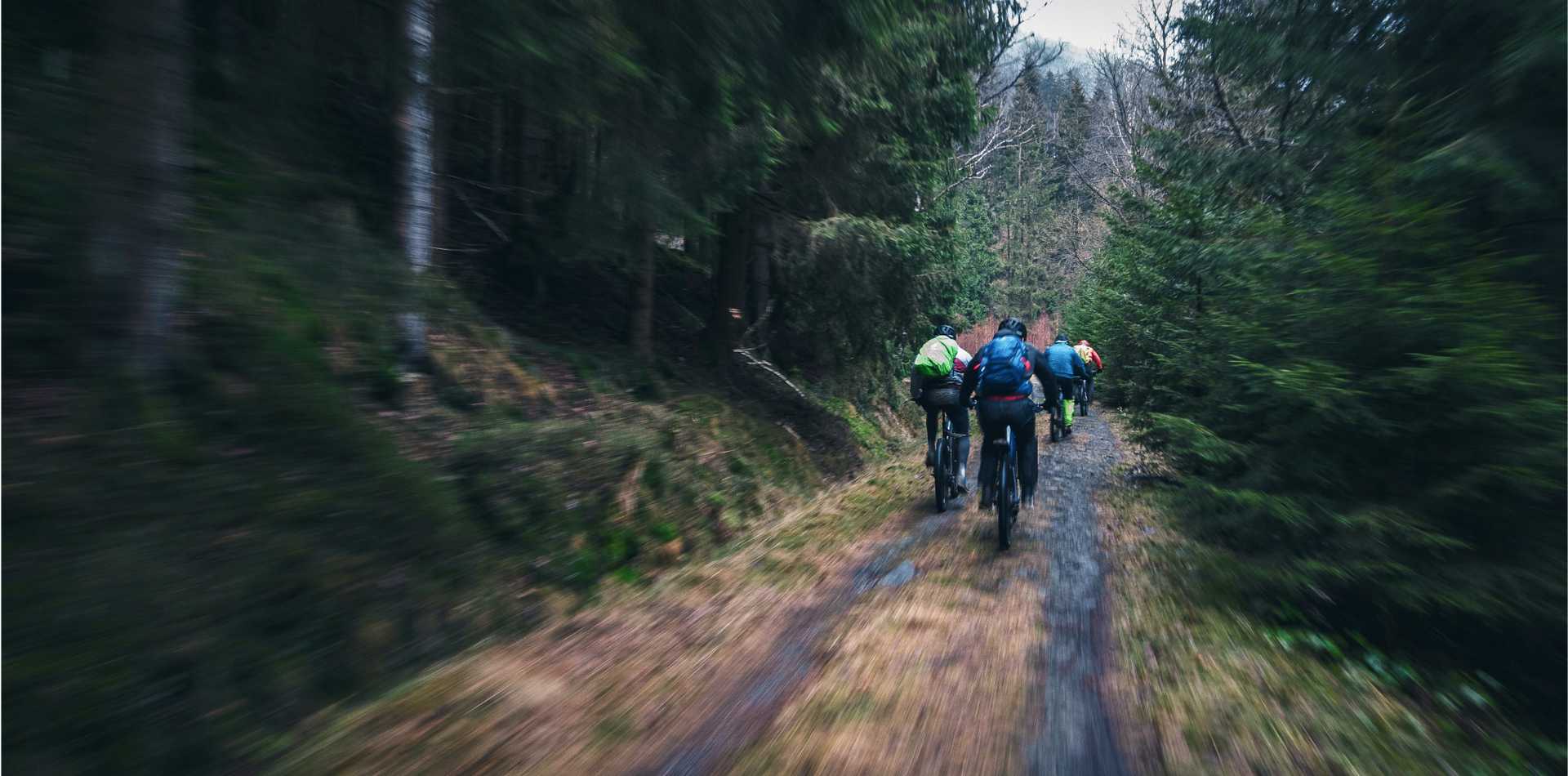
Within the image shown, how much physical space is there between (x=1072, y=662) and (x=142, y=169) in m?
5.15

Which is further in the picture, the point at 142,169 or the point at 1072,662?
the point at 1072,662

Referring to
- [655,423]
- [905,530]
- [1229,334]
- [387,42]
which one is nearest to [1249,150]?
[1229,334]

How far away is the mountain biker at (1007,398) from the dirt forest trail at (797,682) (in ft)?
3.00

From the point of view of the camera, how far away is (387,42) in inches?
156

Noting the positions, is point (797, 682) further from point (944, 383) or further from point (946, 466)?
point (944, 383)

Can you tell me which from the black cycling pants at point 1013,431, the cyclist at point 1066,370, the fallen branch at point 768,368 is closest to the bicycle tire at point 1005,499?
the black cycling pants at point 1013,431

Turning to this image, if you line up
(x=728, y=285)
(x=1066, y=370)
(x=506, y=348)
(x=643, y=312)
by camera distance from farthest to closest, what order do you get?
(x=1066, y=370)
(x=728, y=285)
(x=643, y=312)
(x=506, y=348)

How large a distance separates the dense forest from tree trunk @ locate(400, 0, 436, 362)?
0.03 m

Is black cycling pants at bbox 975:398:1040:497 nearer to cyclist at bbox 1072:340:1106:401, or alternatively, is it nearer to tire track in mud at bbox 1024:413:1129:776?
tire track in mud at bbox 1024:413:1129:776

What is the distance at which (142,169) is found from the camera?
10.4 feet

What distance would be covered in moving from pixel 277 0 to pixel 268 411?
6.97 feet

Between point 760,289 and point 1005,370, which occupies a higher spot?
point 760,289

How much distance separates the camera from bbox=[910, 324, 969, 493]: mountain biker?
800 centimetres

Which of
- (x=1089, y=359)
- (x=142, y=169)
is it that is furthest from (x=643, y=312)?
(x=1089, y=359)
